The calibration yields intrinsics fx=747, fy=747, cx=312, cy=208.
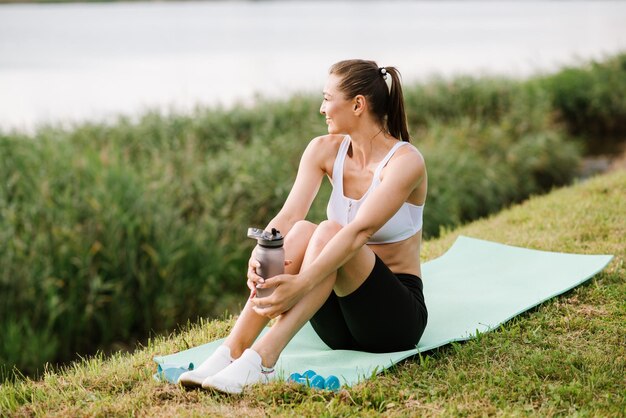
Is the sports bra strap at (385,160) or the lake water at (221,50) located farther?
the lake water at (221,50)

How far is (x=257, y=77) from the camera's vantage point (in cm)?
930

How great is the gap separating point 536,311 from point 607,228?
1398 millimetres

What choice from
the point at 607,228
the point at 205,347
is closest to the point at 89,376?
the point at 205,347

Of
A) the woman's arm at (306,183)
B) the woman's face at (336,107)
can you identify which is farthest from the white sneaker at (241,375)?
the woman's face at (336,107)

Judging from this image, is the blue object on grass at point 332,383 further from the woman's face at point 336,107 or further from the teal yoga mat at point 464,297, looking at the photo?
the woman's face at point 336,107

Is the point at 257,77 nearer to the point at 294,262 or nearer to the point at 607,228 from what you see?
the point at 607,228

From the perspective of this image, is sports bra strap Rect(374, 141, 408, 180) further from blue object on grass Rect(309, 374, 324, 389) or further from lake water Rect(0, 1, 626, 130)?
lake water Rect(0, 1, 626, 130)

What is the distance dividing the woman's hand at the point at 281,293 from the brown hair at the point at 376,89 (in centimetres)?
76

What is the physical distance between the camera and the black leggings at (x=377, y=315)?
2689 millimetres

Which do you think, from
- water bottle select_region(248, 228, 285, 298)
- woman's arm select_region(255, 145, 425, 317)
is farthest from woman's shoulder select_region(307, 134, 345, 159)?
water bottle select_region(248, 228, 285, 298)

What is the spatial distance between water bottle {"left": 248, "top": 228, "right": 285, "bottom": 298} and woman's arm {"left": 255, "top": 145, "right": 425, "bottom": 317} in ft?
0.14

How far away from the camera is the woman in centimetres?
256

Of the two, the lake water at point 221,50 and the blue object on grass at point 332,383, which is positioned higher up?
the lake water at point 221,50

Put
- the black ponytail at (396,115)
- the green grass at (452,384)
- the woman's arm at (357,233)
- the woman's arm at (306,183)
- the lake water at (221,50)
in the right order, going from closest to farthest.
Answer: the green grass at (452,384), the woman's arm at (357,233), the black ponytail at (396,115), the woman's arm at (306,183), the lake water at (221,50)
